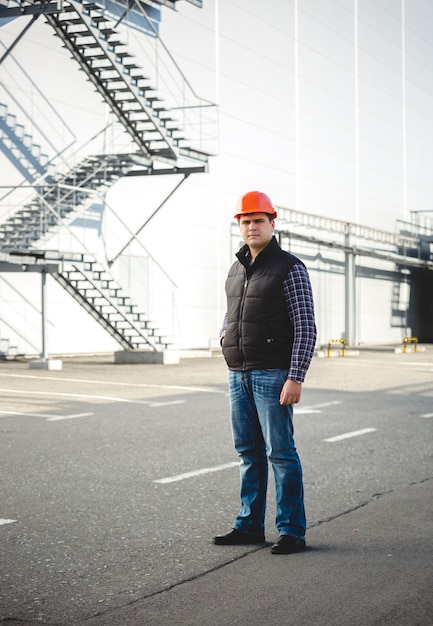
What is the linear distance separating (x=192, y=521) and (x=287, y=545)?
1.07 meters

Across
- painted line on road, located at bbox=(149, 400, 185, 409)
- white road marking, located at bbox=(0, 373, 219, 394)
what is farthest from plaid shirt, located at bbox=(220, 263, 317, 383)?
white road marking, located at bbox=(0, 373, 219, 394)

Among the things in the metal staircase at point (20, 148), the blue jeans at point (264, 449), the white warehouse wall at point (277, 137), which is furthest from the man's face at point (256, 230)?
the metal staircase at point (20, 148)

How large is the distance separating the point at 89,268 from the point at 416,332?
2885 centimetres

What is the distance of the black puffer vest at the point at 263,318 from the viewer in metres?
5.88

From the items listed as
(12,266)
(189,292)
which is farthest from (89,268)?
(189,292)

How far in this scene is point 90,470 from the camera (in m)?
8.60

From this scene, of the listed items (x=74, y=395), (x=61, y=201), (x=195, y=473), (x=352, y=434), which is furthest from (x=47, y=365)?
(x=195, y=473)

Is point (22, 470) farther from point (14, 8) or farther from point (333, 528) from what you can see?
point (14, 8)

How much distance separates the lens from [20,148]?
26391 mm

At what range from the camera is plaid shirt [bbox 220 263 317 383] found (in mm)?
5742

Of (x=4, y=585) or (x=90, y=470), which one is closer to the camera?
(x=4, y=585)

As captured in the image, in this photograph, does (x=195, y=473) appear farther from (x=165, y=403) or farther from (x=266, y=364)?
(x=165, y=403)

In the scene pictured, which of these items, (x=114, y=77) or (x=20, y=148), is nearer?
(x=114, y=77)

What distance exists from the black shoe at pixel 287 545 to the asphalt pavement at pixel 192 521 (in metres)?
0.05
